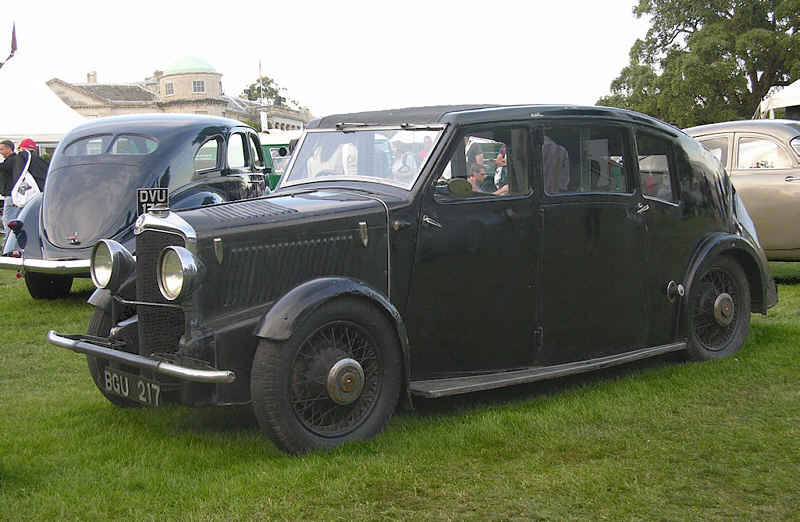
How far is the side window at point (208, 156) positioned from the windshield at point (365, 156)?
17.5 feet

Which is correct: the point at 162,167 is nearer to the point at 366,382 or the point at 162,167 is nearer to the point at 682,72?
the point at 366,382

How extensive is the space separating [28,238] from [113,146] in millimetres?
1537

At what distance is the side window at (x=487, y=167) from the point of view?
558cm

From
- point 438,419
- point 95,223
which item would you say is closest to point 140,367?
point 438,419

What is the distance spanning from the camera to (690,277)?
6.68 m

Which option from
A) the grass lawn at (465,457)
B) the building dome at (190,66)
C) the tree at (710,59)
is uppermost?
the building dome at (190,66)

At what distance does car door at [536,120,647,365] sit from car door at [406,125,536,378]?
146mm

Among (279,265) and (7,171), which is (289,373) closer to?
(279,265)

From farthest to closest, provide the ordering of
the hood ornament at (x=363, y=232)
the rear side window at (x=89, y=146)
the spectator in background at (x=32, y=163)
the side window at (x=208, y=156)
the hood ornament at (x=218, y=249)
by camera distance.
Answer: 1. the spectator in background at (x=32, y=163)
2. the side window at (x=208, y=156)
3. the rear side window at (x=89, y=146)
4. the hood ornament at (x=363, y=232)
5. the hood ornament at (x=218, y=249)

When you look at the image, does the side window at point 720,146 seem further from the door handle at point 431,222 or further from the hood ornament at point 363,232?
the hood ornament at point 363,232

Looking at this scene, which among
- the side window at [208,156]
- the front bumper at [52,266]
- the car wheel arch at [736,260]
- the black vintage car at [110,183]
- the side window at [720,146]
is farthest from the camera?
the side window at [208,156]

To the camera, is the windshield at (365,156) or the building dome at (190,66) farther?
the building dome at (190,66)

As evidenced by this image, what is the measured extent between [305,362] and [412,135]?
5.62ft

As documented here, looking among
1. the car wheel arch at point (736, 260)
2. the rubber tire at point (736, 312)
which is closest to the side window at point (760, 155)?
the car wheel arch at point (736, 260)
